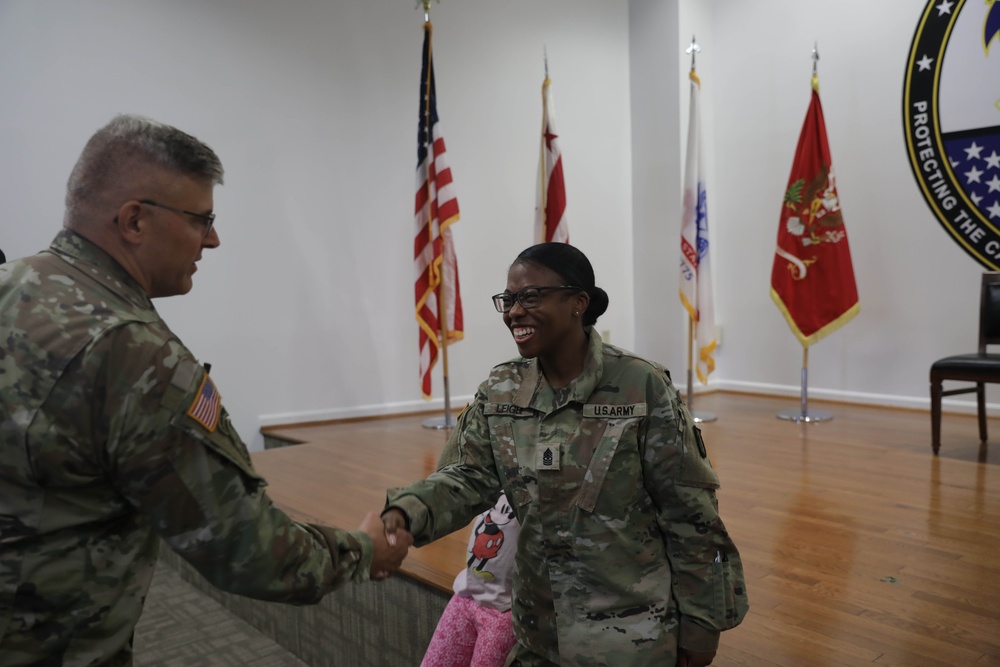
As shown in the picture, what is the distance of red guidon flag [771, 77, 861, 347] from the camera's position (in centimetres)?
511

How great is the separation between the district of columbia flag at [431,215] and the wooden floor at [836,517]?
0.79 metres

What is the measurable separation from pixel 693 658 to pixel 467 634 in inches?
24.4

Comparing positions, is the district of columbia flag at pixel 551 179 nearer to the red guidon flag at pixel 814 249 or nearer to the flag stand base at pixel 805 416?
the red guidon flag at pixel 814 249

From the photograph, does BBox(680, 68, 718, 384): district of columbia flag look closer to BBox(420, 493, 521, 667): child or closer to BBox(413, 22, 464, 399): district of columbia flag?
BBox(413, 22, 464, 399): district of columbia flag

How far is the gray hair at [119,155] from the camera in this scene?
3.81ft

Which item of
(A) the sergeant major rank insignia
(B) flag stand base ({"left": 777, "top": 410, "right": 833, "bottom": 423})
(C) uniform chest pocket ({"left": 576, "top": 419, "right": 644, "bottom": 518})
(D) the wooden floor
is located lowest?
(B) flag stand base ({"left": 777, "top": 410, "right": 833, "bottom": 423})

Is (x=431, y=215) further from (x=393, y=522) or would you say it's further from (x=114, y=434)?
(x=114, y=434)

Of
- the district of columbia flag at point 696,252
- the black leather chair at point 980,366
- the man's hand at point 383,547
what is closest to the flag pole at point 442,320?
the district of columbia flag at point 696,252

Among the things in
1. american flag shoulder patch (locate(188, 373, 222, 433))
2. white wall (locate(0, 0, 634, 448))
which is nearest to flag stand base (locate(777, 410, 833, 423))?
white wall (locate(0, 0, 634, 448))

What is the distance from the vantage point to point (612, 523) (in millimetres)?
1506

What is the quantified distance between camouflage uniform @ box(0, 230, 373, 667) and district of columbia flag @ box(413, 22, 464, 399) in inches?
155

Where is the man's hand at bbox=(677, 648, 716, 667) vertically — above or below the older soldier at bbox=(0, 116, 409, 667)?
below

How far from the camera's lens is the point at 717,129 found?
21.3 feet

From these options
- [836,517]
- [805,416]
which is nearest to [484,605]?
[836,517]
